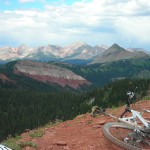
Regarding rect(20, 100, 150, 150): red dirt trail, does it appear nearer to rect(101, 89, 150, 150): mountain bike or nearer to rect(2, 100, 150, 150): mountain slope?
rect(2, 100, 150, 150): mountain slope

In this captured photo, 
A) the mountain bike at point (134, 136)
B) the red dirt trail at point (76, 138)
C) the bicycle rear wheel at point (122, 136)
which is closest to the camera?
the bicycle rear wheel at point (122, 136)

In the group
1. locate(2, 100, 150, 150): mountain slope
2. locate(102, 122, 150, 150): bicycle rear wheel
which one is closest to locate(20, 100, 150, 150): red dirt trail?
locate(2, 100, 150, 150): mountain slope

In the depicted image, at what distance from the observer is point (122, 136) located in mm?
21422

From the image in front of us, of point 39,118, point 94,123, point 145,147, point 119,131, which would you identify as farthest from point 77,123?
point 39,118

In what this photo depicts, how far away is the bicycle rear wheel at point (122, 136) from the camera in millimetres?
19522

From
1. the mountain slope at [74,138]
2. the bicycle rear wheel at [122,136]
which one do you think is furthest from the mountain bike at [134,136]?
the mountain slope at [74,138]

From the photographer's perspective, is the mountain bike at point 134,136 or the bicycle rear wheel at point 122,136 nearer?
the bicycle rear wheel at point 122,136

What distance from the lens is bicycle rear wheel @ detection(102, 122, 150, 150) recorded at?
1952 centimetres

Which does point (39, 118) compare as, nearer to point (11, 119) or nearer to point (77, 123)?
point (11, 119)

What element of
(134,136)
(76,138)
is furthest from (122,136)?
(76,138)

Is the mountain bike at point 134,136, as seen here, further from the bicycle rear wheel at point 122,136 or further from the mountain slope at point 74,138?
the mountain slope at point 74,138

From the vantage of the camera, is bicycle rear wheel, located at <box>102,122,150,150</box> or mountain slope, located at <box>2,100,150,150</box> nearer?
bicycle rear wheel, located at <box>102,122,150,150</box>

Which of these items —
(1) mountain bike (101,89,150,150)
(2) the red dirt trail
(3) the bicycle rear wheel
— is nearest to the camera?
(3) the bicycle rear wheel

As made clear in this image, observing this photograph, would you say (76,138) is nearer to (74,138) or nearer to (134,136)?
(74,138)
